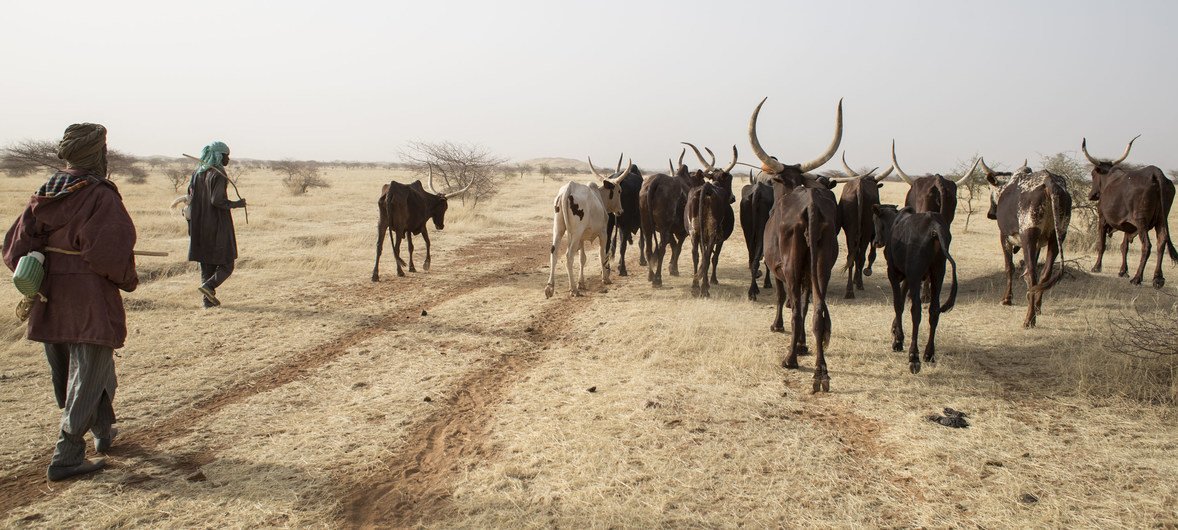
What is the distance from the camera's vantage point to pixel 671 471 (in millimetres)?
3896

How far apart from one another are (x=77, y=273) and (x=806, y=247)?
5310 mm

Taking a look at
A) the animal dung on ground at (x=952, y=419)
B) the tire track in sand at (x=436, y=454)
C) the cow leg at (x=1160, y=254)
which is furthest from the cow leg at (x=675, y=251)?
the cow leg at (x=1160, y=254)

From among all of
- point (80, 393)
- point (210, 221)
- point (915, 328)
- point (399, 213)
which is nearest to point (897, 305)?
point (915, 328)

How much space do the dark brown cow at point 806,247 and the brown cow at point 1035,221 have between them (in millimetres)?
3151

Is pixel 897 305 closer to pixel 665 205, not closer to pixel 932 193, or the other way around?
pixel 932 193

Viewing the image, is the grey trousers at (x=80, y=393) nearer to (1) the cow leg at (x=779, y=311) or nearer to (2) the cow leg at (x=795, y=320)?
(2) the cow leg at (x=795, y=320)

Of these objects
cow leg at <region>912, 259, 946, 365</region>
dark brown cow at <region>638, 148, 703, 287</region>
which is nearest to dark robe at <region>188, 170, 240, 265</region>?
dark brown cow at <region>638, 148, 703, 287</region>

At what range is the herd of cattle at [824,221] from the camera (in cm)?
571

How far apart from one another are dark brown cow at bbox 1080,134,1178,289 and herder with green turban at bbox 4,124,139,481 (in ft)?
39.4

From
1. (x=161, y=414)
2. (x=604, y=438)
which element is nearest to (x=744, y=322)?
(x=604, y=438)

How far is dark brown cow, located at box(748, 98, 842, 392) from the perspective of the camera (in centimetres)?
546

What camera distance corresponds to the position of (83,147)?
3.94 meters

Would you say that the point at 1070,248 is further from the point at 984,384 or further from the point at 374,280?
the point at 374,280

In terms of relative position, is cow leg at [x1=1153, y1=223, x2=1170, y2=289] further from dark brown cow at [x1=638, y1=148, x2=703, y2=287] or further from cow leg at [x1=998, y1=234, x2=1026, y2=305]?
dark brown cow at [x1=638, y1=148, x2=703, y2=287]
